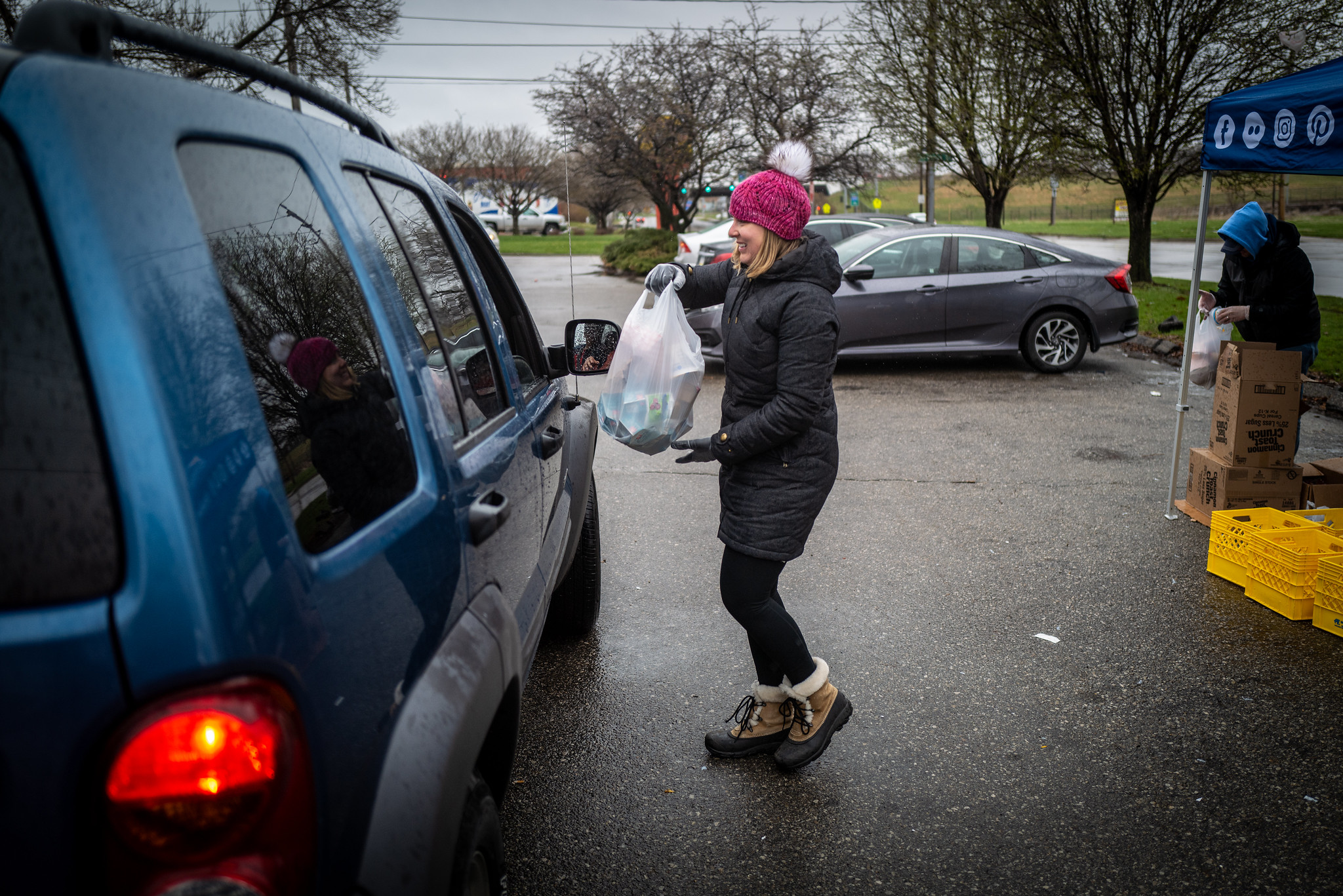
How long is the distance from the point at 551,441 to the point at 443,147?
59679 mm

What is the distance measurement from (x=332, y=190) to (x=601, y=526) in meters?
4.00

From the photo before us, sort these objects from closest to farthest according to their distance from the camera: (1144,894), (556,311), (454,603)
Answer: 1. (454,603)
2. (1144,894)
3. (556,311)

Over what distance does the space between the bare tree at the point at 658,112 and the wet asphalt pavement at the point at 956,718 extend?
2134 cm

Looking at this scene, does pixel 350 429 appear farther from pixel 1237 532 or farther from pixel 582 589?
pixel 1237 532

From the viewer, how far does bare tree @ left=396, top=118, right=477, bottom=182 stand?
5597 cm

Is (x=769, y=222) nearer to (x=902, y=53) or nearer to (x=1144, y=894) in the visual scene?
(x=1144, y=894)

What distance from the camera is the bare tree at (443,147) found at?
5597 cm

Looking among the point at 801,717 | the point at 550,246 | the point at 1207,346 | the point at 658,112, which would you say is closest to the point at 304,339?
the point at 801,717

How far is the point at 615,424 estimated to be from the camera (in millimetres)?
3102

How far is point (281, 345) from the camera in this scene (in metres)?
1.54

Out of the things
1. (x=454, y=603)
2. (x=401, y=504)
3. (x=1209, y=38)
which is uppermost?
(x=1209, y=38)

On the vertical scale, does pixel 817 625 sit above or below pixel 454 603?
below

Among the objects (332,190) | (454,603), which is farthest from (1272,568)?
(332,190)

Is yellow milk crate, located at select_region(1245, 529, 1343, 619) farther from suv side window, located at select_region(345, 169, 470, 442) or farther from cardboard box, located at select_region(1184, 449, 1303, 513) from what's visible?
suv side window, located at select_region(345, 169, 470, 442)
